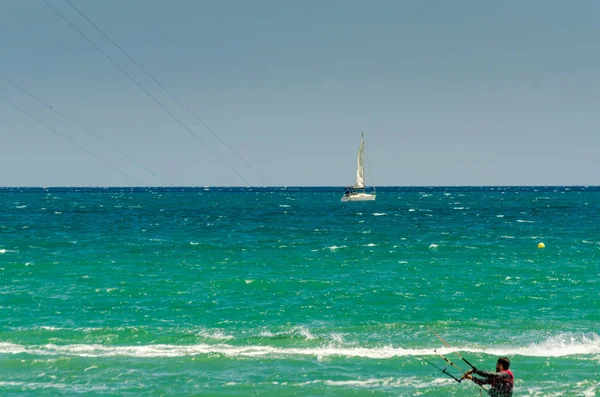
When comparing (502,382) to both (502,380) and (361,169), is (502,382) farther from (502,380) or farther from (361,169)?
(361,169)

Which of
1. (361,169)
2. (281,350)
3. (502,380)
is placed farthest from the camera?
(361,169)

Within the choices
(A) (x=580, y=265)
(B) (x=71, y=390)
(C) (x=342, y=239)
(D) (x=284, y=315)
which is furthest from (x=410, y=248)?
(B) (x=71, y=390)

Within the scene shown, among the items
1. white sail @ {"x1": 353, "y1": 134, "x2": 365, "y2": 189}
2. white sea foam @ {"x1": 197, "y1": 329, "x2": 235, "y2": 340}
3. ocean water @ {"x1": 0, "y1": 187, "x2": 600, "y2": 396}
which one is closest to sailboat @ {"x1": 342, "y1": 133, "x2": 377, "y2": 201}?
A: white sail @ {"x1": 353, "y1": 134, "x2": 365, "y2": 189}

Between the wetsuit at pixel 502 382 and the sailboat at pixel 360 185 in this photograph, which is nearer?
the wetsuit at pixel 502 382

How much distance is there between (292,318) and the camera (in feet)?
88.5

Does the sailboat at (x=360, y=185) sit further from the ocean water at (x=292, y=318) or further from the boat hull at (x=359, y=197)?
→ the ocean water at (x=292, y=318)

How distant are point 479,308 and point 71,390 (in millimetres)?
18955

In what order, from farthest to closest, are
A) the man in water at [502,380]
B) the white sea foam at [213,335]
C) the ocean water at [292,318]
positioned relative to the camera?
the white sea foam at [213,335]
the ocean water at [292,318]
the man in water at [502,380]

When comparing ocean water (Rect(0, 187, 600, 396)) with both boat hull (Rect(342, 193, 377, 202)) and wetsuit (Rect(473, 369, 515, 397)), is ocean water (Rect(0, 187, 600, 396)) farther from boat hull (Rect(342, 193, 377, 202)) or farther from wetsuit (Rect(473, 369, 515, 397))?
boat hull (Rect(342, 193, 377, 202))

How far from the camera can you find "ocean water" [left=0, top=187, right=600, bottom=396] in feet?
61.9

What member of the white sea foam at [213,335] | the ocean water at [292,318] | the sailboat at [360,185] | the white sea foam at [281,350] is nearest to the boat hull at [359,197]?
the sailboat at [360,185]

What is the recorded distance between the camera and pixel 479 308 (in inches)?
1131

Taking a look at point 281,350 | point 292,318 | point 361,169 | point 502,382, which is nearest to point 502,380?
point 502,382

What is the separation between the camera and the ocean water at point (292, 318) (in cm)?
1888
